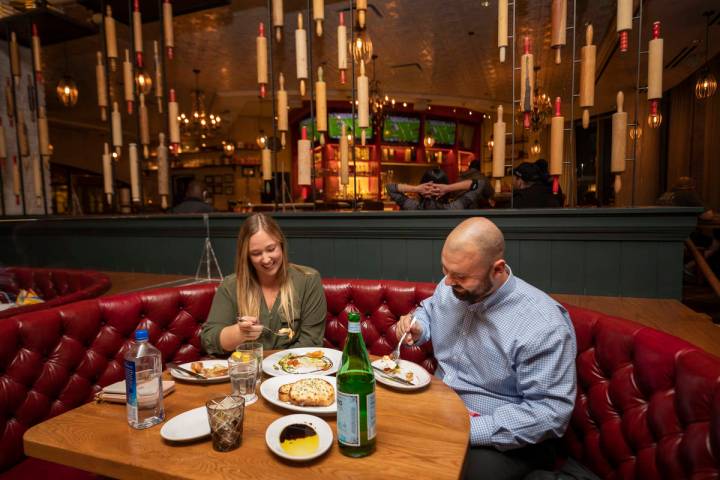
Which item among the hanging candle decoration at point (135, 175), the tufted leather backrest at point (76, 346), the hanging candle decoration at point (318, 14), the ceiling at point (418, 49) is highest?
the ceiling at point (418, 49)

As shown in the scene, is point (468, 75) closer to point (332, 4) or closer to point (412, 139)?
point (412, 139)

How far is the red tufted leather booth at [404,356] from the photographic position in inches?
45.7

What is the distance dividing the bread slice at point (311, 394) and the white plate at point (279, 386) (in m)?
0.02

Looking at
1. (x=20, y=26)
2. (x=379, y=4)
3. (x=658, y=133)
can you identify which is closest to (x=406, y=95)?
(x=379, y=4)

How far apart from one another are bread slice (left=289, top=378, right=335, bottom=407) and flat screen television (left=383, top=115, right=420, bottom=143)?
380 inches

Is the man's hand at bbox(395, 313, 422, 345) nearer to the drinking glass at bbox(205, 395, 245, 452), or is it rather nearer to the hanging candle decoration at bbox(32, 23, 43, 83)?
the drinking glass at bbox(205, 395, 245, 452)

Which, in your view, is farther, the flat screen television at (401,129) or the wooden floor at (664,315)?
the flat screen television at (401,129)

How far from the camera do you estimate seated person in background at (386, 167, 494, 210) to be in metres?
3.30

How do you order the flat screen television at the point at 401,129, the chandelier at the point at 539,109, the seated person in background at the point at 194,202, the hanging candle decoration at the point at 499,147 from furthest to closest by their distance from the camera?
the flat screen television at the point at 401,129
the chandelier at the point at 539,109
the seated person in background at the point at 194,202
the hanging candle decoration at the point at 499,147

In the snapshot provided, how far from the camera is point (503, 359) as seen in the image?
4.91 ft

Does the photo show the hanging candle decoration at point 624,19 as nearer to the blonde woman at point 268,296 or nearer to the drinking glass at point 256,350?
the blonde woman at point 268,296

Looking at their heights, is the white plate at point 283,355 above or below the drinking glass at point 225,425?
below

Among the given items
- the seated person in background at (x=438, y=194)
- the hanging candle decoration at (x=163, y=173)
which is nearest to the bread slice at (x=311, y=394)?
the seated person in background at (x=438, y=194)

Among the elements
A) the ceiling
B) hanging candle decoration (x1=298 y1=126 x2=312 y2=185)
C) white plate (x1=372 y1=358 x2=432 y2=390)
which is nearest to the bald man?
white plate (x1=372 y1=358 x2=432 y2=390)
